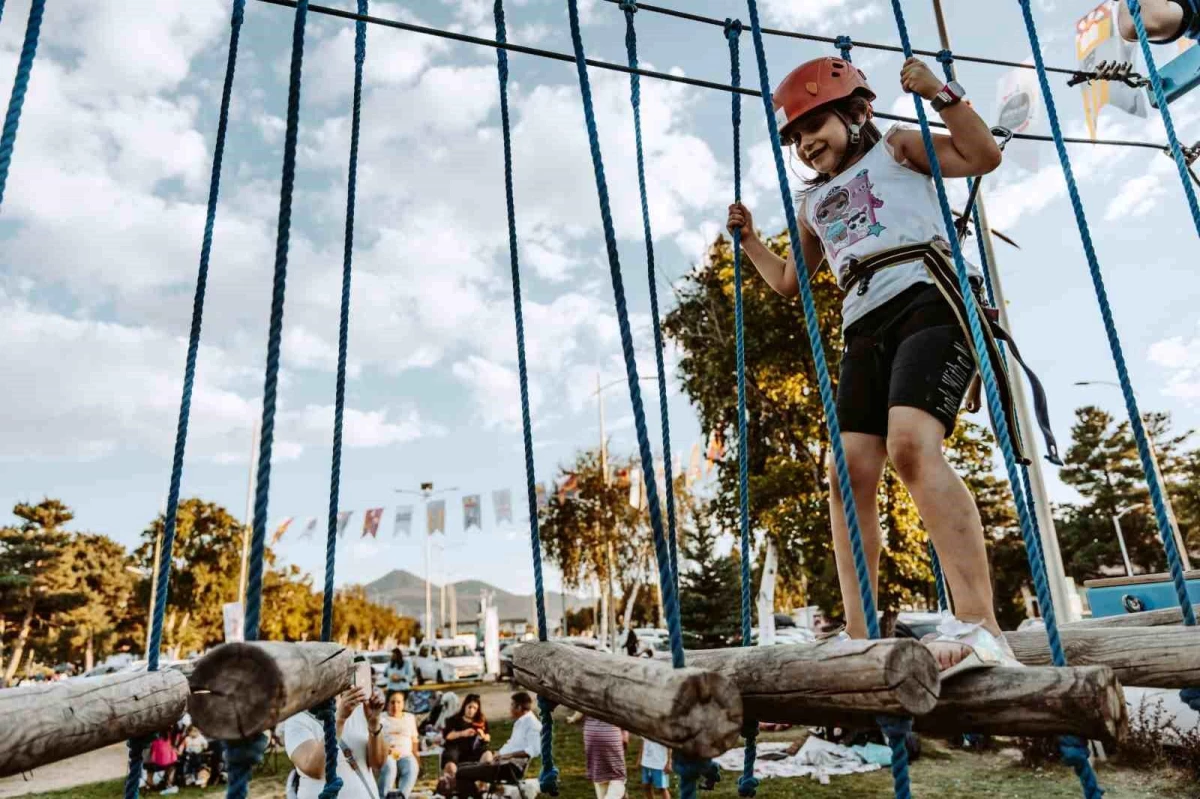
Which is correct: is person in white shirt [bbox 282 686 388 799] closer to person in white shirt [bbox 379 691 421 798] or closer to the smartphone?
the smartphone

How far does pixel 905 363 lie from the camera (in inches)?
79.2

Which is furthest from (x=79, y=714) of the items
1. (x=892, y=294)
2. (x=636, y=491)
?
(x=636, y=491)

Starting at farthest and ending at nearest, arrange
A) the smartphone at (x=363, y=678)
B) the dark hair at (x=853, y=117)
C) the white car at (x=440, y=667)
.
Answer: the white car at (x=440, y=667) → the smartphone at (x=363, y=678) → the dark hair at (x=853, y=117)

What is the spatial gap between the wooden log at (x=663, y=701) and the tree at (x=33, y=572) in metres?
39.0

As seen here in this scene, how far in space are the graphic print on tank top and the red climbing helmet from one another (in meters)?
0.24

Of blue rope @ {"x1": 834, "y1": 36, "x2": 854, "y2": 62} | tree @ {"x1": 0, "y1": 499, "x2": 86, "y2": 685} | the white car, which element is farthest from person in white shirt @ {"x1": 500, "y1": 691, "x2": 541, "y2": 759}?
tree @ {"x1": 0, "y1": 499, "x2": 86, "y2": 685}

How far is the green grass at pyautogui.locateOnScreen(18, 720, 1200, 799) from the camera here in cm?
750

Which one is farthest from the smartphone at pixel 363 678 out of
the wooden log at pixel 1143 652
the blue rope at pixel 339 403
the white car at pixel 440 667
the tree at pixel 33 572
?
the tree at pixel 33 572

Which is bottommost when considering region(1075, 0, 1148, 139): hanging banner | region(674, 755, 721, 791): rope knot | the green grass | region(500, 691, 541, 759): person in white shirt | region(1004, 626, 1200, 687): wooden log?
the green grass

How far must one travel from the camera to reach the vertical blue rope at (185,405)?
175cm

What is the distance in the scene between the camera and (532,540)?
2492 millimetres

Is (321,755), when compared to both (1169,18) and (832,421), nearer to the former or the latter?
(832,421)

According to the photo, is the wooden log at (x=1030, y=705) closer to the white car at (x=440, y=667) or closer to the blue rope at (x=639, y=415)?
the blue rope at (x=639, y=415)

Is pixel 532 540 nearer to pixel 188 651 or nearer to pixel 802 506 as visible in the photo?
pixel 802 506
